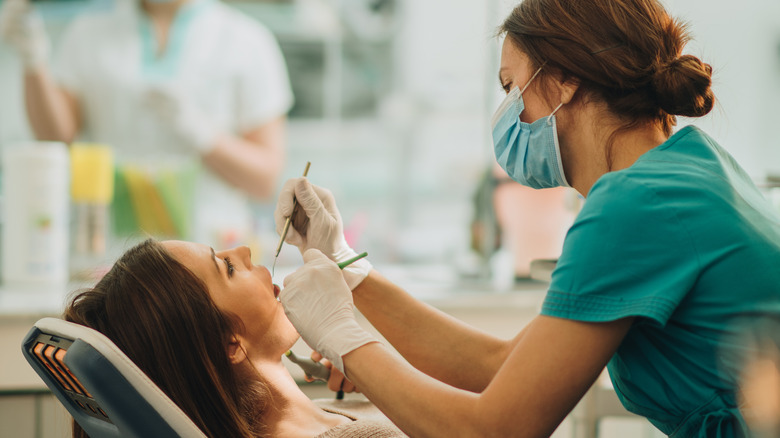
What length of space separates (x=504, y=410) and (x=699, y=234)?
0.33 metres

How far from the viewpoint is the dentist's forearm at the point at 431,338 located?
1.31 metres

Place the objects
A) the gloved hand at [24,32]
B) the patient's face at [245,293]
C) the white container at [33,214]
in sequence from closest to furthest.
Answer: the patient's face at [245,293], the white container at [33,214], the gloved hand at [24,32]

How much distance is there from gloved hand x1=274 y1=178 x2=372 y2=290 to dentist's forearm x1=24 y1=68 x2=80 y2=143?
1502mm

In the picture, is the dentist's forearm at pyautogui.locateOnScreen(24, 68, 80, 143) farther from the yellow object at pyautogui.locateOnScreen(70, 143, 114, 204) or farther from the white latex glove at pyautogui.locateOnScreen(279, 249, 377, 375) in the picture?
the white latex glove at pyautogui.locateOnScreen(279, 249, 377, 375)

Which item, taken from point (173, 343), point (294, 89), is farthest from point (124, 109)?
point (173, 343)

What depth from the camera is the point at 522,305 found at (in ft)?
6.41

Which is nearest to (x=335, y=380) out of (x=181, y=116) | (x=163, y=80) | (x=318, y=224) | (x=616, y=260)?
(x=318, y=224)

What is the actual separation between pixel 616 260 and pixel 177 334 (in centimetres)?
67

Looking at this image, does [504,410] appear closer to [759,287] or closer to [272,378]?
[759,287]

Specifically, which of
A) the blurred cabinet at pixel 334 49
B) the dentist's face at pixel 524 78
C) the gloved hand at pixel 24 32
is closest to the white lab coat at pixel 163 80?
the gloved hand at pixel 24 32

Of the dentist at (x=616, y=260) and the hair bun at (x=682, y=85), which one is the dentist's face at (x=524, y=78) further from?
the hair bun at (x=682, y=85)

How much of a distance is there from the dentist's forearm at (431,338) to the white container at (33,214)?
43.8 inches

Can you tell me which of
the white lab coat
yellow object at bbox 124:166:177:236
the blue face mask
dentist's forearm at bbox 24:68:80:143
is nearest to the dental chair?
the blue face mask

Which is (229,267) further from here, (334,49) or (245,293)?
(334,49)
